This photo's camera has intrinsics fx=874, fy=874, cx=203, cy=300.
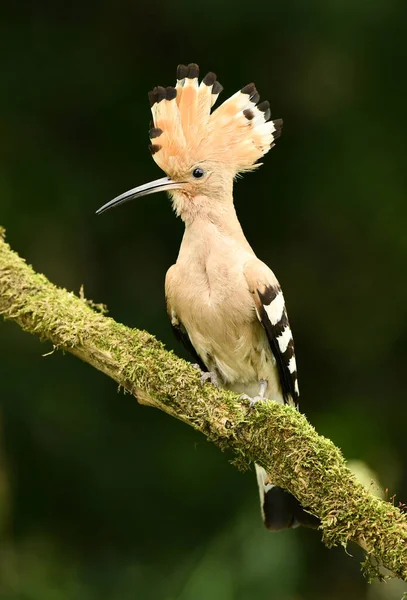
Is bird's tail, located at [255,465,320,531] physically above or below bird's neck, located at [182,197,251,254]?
below

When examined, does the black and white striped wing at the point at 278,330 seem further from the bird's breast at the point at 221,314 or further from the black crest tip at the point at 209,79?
the black crest tip at the point at 209,79

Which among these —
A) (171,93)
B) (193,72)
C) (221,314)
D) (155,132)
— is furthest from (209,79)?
(221,314)

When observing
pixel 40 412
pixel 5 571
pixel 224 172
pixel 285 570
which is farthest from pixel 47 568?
pixel 224 172

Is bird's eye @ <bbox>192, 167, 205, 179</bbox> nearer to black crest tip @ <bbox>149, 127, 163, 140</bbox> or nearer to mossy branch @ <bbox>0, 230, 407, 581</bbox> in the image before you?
black crest tip @ <bbox>149, 127, 163, 140</bbox>

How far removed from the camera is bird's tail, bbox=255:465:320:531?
3.11 metres

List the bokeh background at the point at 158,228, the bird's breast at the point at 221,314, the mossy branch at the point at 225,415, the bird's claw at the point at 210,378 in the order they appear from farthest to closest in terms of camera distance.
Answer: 1. the bokeh background at the point at 158,228
2. the bird's breast at the point at 221,314
3. the bird's claw at the point at 210,378
4. the mossy branch at the point at 225,415

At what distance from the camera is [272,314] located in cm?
298

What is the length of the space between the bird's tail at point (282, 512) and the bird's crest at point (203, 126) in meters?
1.18

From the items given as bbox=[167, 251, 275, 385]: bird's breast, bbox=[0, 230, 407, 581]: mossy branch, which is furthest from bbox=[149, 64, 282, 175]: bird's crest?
bbox=[0, 230, 407, 581]: mossy branch

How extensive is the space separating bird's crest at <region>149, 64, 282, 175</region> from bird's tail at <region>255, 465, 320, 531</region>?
1180 mm

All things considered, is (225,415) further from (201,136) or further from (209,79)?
(209,79)

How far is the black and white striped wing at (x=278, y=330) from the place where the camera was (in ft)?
9.69

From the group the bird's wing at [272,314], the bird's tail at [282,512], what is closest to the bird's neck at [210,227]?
the bird's wing at [272,314]

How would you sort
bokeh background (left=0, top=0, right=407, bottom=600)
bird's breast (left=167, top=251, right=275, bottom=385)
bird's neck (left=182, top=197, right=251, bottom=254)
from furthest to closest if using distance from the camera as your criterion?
bokeh background (left=0, top=0, right=407, bottom=600) → bird's neck (left=182, top=197, right=251, bottom=254) → bird's breast (left=167, top=251, right=275, bottom=385)
